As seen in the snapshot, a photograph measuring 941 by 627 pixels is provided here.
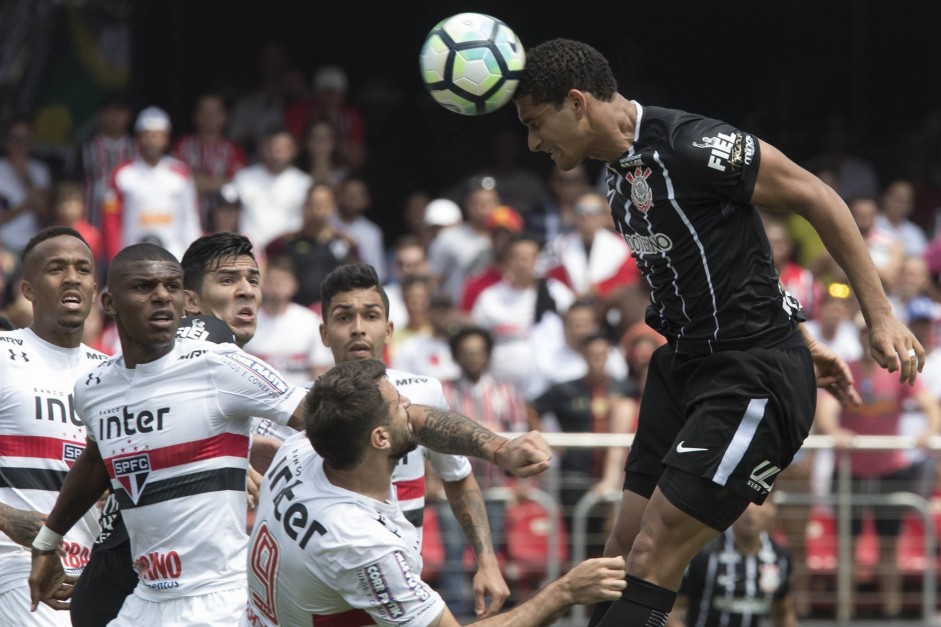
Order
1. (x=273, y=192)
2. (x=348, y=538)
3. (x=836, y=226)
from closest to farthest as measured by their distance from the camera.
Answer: (x=348, y=538), (x=836, y=226), (x=273, y=192)

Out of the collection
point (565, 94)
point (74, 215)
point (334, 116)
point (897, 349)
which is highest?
point (334, 116)

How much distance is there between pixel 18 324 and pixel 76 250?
4087 millimetres

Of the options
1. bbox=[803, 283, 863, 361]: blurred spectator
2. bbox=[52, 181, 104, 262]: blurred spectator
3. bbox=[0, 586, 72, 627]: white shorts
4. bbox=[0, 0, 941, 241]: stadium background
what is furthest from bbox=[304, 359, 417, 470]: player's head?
bbox=[0, 0, 941, 241]: stadium background

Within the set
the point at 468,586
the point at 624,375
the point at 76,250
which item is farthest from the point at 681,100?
the point at 76,250

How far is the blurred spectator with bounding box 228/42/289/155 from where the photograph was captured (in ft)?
48.2

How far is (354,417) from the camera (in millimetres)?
5113

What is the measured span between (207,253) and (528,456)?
2431 mm

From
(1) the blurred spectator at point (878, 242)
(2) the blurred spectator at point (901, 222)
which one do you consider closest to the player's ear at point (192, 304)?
(1) the blurred spectator at point (878, 242)

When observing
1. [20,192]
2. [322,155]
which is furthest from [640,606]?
[20,192]

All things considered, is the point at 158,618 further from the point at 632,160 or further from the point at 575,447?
the point at 575,447

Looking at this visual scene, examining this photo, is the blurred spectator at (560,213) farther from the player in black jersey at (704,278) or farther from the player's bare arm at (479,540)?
the player in black jersey at (704,278)

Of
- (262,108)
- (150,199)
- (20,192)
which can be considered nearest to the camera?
(150,199)

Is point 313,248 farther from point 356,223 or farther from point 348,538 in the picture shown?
point 348,538

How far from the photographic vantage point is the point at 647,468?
611 cm
